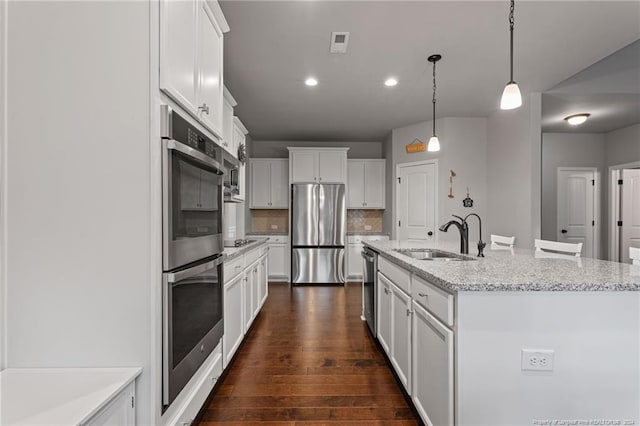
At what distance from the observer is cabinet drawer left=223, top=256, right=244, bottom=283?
2.20m

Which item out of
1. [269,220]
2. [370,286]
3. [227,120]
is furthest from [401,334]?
[269,220]

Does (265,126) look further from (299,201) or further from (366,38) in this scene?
(366,38)

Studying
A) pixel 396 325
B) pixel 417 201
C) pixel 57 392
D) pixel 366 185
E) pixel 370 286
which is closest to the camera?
pixel 57 392

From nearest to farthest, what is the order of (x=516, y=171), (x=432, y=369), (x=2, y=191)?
(x=2, y=191)
(x=432, y=369)
(x=516, y=171)

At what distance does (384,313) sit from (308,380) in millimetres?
766

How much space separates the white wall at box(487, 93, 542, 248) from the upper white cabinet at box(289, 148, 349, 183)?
2346mm

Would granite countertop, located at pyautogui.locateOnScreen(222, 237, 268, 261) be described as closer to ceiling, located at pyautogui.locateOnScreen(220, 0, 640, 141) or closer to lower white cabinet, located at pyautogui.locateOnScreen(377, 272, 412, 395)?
lower white cabinet, located at pyautogui.locateOnScreen(377, 272, 412, 395)

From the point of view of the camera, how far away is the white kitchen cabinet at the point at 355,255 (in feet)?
19.1

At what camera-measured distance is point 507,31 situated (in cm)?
254

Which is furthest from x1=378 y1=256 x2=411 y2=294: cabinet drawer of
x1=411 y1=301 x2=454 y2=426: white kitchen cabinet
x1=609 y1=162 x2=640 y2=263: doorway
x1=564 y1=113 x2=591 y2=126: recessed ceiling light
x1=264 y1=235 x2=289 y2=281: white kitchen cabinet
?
x1=609 y1=162 x2=640 y2=263: doorway

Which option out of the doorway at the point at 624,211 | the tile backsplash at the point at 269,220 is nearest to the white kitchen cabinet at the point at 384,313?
the tile backsplash at the point at 269,220

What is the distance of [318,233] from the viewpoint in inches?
217

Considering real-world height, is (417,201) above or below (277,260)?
above

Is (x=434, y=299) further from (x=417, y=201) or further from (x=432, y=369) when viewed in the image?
(x=417, y=201)
